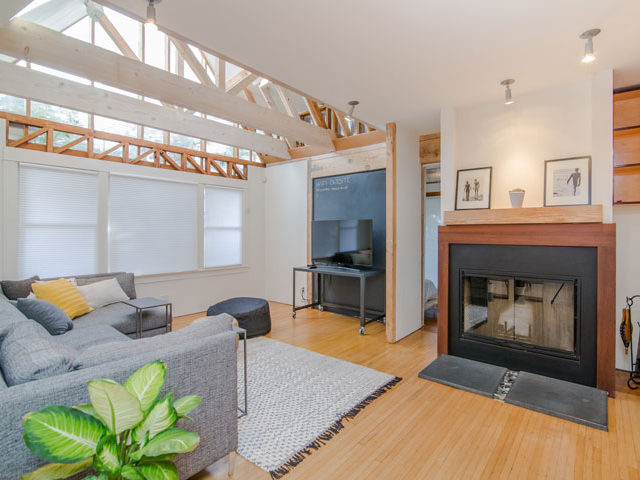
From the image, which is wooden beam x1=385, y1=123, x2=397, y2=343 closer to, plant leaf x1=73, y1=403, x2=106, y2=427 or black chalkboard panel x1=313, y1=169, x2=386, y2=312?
black chalkboard panel x1=313, y1=169, x2=386, y2=312

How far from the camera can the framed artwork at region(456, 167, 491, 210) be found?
3.31 m

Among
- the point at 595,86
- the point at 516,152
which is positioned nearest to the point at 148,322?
the point at 516,152

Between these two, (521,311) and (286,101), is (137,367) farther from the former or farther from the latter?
(286,101)

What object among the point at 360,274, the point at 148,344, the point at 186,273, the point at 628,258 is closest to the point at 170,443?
the point at 148,344

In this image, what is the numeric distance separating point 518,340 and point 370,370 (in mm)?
1410

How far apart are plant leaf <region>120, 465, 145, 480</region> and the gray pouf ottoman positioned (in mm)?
2975

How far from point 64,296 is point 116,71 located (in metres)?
2.33

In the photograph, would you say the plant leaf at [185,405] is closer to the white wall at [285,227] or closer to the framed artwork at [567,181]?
Result: the framed artwork at [567,181]

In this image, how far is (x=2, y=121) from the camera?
12.2ft

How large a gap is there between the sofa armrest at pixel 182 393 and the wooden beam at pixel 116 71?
100 inches

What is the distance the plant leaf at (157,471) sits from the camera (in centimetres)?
113

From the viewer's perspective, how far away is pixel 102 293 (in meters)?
3.92

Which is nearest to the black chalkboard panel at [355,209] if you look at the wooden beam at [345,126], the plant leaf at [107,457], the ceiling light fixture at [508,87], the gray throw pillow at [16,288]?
the wooden beam at [345,126]

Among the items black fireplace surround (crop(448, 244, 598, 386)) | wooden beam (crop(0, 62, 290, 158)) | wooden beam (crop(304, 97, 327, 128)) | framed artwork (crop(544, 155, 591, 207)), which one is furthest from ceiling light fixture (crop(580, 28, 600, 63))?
wooden beam (crop(0, 62, 290, 158))
